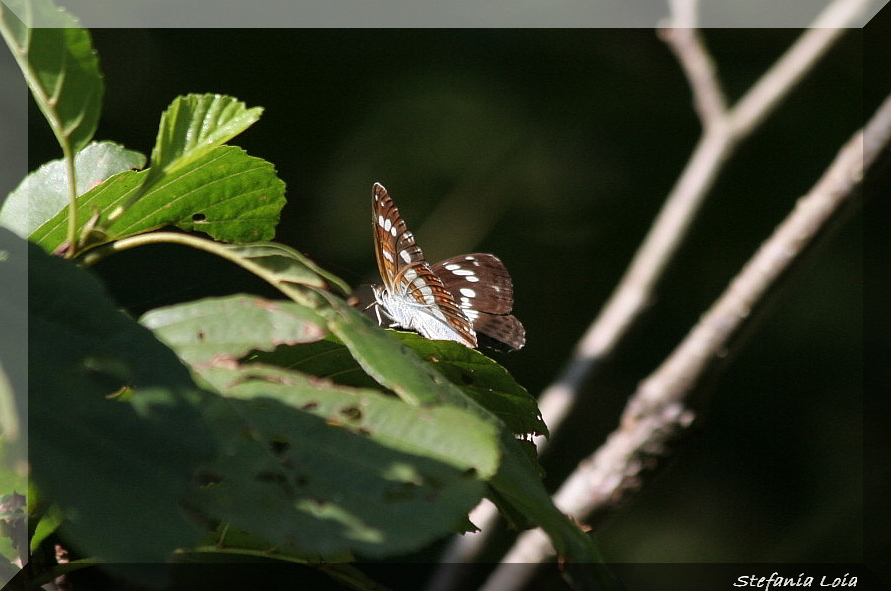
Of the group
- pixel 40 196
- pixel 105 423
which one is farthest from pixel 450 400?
pixel 40 196

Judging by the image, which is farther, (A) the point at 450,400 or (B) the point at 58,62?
(B) the point at 58,62

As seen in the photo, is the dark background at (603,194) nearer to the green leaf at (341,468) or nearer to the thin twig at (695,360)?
the thin twig at (695,360)

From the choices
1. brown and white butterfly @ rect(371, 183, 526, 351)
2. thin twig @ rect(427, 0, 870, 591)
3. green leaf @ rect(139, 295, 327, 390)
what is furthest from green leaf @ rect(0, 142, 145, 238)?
thin twig @ rect(427, 0, 870, 591)

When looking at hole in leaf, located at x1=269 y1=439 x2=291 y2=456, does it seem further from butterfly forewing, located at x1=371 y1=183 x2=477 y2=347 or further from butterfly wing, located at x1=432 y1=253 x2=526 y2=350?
butterfly wing, located at x1=432 y1=253 x2=526 y2=350

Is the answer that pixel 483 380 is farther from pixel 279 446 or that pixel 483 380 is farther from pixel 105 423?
pixel 105 423

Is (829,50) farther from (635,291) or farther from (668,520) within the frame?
(668,520)

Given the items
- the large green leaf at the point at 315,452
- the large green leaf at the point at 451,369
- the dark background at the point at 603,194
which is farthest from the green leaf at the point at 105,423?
the dark background at the point at 603,194
